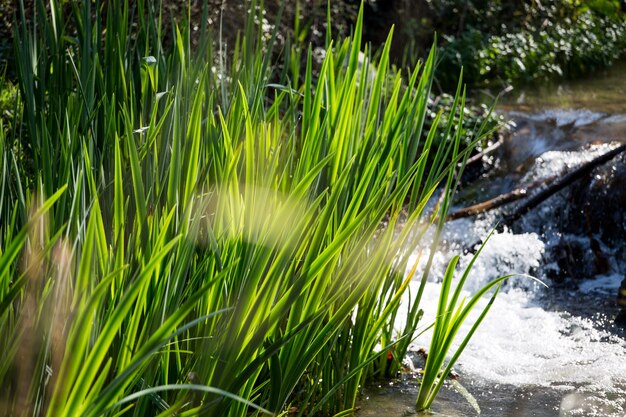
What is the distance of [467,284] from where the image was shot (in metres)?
5.58

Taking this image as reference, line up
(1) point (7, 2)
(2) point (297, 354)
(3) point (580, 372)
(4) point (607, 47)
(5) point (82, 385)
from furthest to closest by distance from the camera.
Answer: (4) point (607, 47) → (1) point (7, 2) → (3) point (580, 372) → (2) point (297, 354) → (5) point (82, 385)

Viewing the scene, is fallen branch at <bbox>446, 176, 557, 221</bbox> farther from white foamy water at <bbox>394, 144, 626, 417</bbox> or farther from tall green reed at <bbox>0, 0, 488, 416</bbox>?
tall green reed at <bbox>0, 0, 488, 416</bbox>

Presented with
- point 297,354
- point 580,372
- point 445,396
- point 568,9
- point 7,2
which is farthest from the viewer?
point 568,9

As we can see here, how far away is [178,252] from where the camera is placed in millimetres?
1585

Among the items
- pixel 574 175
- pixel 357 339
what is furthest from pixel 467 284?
pixel 357 339

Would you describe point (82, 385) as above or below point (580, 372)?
above

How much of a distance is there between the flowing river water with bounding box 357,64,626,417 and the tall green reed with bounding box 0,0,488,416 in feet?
2.39

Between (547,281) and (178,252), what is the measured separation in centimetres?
446

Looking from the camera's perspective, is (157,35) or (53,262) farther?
(157,35)

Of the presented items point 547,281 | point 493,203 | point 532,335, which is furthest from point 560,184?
point 532,335

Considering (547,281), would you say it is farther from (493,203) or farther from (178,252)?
(178,252)

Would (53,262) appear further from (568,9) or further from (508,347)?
(568,9)

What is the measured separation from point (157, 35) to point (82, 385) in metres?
1.40

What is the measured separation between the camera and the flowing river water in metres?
3.05
